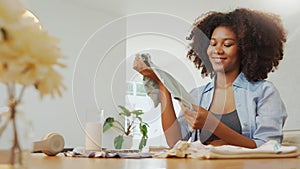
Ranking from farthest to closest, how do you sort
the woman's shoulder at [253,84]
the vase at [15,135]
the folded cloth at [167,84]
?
the woman's shoulder at [253,84], the folded cloth at [167,84], the vase at [15,135]

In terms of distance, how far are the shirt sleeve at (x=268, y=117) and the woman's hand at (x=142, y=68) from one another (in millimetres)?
457

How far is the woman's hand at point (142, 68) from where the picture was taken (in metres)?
0.97

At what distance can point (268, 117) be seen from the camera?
129cm

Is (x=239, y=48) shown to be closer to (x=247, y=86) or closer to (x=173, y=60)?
(x=247, y=86)

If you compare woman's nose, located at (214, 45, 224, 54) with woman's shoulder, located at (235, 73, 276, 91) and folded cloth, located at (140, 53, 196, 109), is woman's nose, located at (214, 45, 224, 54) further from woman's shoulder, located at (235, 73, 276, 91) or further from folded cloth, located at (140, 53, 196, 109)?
folded cloth, located at (140, 53, 196, 109)

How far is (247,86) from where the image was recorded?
4.96 ft

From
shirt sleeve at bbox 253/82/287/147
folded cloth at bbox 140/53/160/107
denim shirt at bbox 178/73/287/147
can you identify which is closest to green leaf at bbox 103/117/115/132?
folded cloth at bbox 140/53/160/107

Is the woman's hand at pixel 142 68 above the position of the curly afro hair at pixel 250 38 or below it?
below

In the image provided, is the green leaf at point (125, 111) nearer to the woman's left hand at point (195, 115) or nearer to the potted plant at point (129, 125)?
the potted plant at point (129, 125)

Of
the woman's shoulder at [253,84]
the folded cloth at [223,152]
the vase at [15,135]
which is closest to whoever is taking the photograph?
the vase at [15,135]

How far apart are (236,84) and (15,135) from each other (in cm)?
142

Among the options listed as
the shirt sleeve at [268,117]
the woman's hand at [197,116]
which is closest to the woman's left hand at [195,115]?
the woman's hand at [197,116]

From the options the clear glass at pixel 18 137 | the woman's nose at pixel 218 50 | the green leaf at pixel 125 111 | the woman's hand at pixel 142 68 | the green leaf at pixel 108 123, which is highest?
the woman's nose at pixel 218 50

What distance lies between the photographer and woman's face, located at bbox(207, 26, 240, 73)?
151 cm
